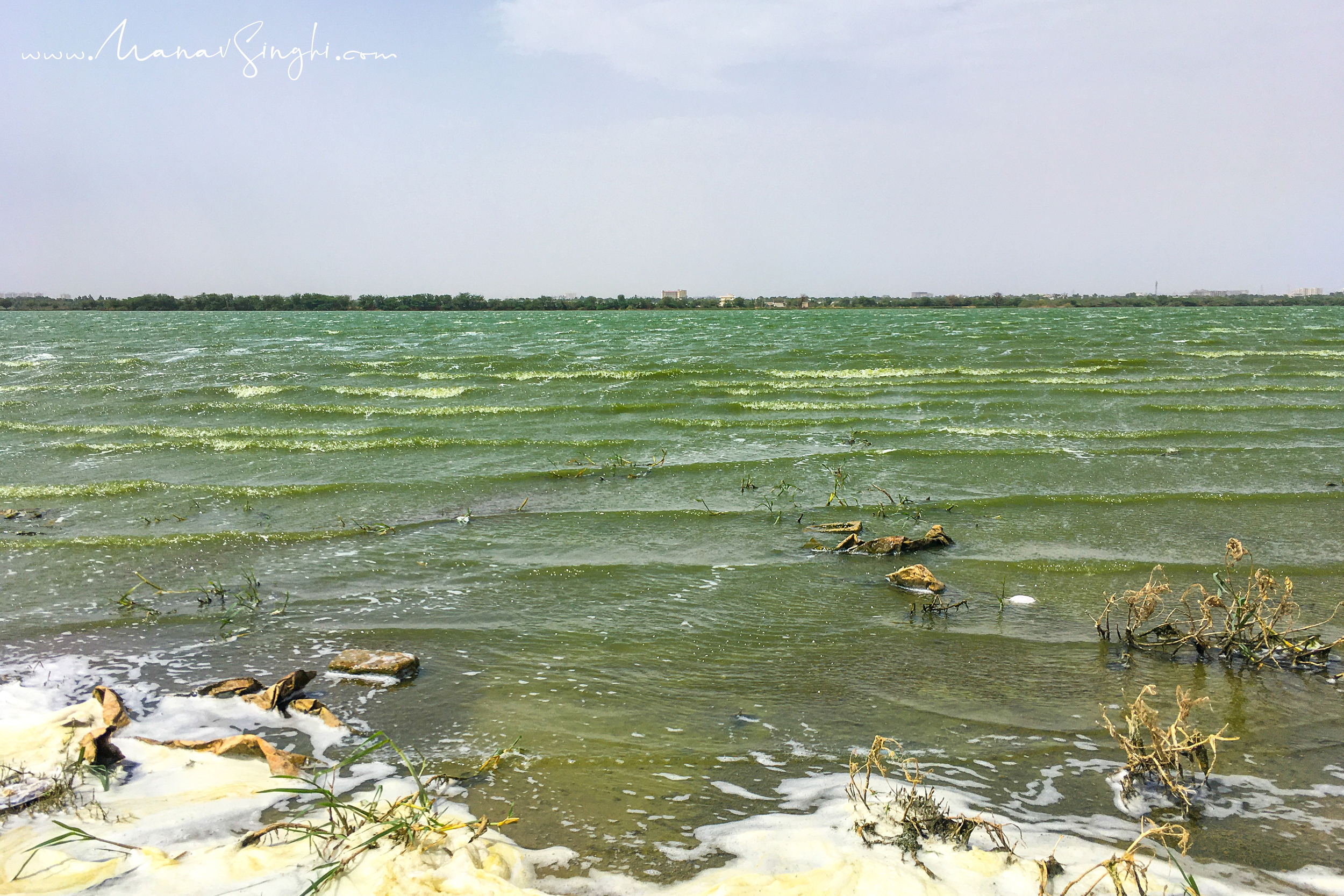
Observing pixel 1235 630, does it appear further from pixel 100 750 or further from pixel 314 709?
pixel 100 750

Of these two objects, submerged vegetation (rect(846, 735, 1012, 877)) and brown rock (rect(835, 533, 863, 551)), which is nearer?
submerged vegetation (rect(846, 735, 1012, 877))

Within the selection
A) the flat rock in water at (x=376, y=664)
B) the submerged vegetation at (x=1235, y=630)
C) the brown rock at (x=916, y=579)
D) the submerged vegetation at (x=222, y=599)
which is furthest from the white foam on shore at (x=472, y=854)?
the brown rock at (x=916, y=579)

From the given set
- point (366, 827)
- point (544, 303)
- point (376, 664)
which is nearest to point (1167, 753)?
point (366, 827)

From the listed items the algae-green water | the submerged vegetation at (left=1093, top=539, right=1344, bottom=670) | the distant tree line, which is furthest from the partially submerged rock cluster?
the distant tree line

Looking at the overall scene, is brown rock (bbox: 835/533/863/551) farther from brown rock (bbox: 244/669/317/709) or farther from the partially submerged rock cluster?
brown rock (bbox: 244/669/317/709)

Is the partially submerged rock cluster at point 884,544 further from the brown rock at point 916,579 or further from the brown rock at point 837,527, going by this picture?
the brown rock at point 916,579

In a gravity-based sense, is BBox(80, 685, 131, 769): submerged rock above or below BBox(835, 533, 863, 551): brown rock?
below

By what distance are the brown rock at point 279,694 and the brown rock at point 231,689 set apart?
55mm

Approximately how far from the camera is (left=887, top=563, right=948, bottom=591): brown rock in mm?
6129

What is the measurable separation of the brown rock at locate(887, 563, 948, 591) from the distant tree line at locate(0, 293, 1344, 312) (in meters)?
102

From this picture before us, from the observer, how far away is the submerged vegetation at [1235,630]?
4621mm

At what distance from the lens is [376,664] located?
4738 mm

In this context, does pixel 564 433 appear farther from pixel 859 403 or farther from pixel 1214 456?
pixel 1214 456

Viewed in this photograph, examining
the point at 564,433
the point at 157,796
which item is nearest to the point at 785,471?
the point at 564,433
